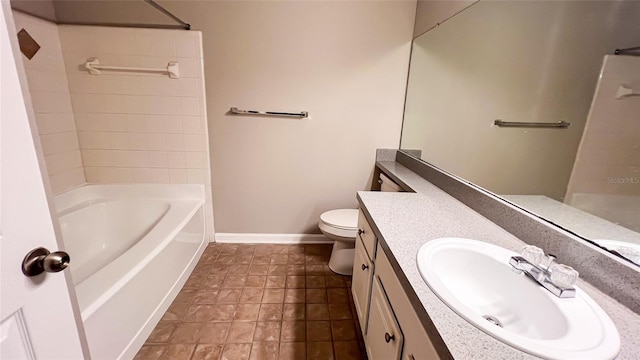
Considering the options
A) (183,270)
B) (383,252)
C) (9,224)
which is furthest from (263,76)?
(9,224)

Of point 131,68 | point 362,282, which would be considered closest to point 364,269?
point 362,282

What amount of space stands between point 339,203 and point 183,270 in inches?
52.3

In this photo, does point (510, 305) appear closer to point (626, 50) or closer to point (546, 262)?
point (546, 262)

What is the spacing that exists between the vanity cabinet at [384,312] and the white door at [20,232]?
0.91 metres

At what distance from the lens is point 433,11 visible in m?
1.87

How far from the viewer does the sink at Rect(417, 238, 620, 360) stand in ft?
1.86

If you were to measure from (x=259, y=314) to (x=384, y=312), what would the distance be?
936mm

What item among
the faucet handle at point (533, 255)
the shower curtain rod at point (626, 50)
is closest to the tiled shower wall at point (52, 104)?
the faucet handle at point (533, 255)

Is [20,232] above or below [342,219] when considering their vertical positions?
above

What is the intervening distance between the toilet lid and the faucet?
1172 mm

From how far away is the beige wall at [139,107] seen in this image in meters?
2.00

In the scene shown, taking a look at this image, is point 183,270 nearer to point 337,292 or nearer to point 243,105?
point 337,292

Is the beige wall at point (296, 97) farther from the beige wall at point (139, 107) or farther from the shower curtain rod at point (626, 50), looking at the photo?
the shower curtain rod at point (626, 50)

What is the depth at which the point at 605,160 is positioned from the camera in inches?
36.5
